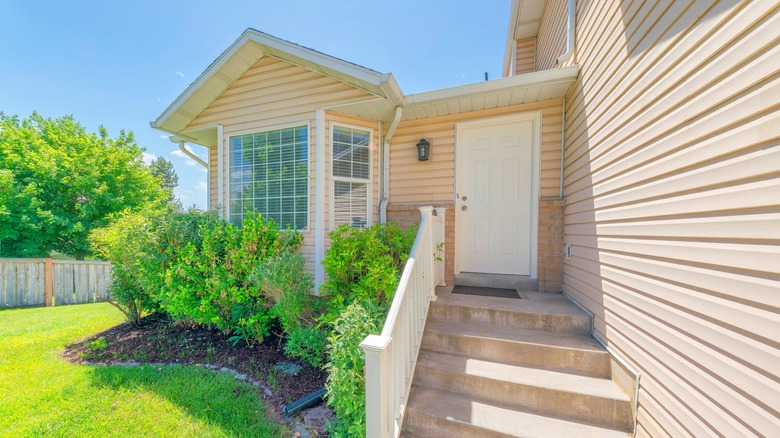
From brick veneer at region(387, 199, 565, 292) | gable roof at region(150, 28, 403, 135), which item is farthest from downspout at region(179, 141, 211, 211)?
brick veneer at region(387, 199, 565, 292)

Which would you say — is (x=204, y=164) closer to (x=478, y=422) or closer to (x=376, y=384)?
(x=376, y=384)

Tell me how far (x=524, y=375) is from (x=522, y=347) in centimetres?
25

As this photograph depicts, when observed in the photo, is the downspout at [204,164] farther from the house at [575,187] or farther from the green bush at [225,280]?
the green bush at [225,280]

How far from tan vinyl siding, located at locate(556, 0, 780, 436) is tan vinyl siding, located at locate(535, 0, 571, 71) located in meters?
1.76

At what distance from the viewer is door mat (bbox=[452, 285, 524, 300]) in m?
3.39

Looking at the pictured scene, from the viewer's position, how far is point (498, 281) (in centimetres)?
378

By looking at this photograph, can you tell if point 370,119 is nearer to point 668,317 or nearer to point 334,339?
point 334,339

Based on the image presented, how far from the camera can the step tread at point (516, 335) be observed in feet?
7.76

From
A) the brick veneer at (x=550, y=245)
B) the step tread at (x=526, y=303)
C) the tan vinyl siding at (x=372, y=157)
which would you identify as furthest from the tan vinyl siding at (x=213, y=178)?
the brick veneer at (x=550, y=245)

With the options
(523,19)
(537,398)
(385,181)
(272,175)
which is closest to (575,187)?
(537,398)

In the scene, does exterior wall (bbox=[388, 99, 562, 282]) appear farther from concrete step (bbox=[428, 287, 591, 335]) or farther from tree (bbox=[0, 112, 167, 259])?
tree (bbox=[0, 112, 167, 259])

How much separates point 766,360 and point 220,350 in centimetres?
468

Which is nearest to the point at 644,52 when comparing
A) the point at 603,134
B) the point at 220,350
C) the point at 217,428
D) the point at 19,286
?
the point at 603,134

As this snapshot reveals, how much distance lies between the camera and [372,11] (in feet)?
18.1
